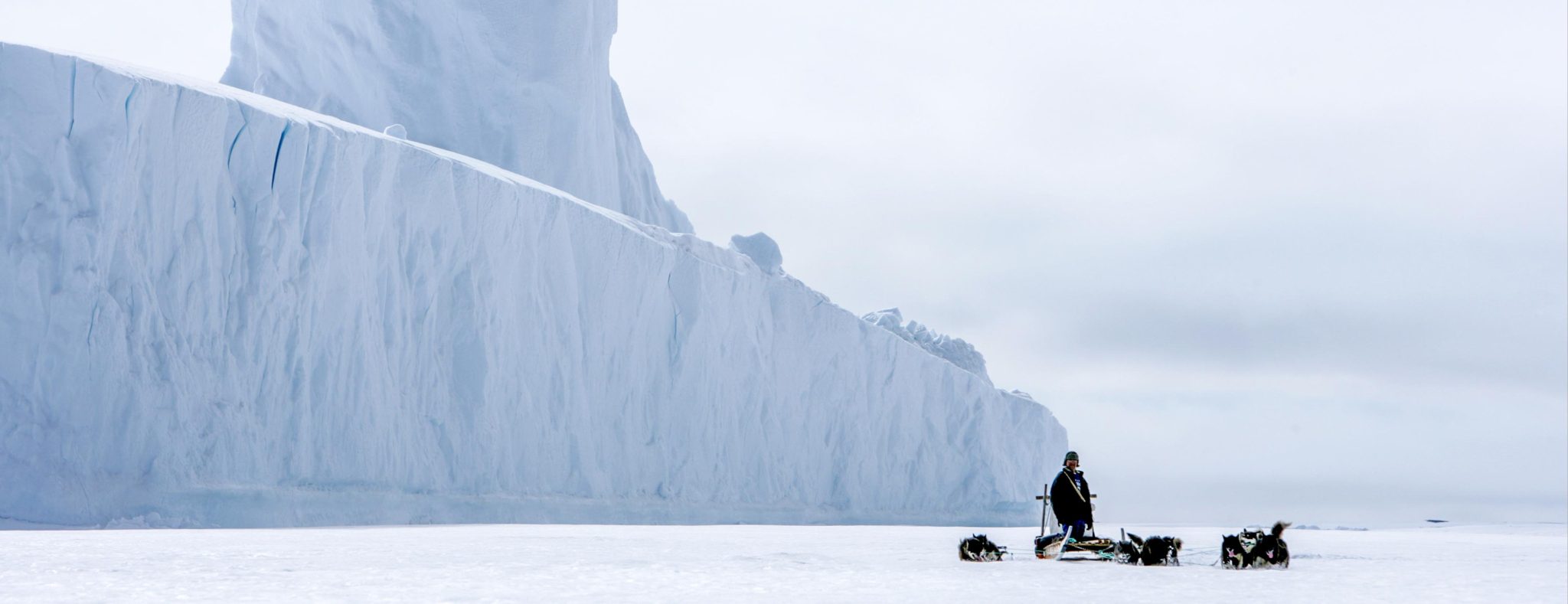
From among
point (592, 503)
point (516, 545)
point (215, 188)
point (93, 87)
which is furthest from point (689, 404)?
point (516, 545)

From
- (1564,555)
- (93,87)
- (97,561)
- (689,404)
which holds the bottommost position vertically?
(97,561)

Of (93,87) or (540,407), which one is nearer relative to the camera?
(93,87)

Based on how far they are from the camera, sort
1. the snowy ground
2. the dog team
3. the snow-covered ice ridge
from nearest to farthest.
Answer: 1. the snowy ground
2. the dog team
3. the snow-covered ice ridge

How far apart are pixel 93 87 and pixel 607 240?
7488 millimetres

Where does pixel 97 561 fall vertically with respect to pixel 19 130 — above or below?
below

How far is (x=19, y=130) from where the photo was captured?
12516 mm

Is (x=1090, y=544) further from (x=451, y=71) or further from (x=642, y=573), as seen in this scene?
(x=451, y=71)

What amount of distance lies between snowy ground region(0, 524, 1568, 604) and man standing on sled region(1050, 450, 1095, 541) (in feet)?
1.13

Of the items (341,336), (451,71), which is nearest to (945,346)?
(451,71)

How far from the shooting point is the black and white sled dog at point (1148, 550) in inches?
327

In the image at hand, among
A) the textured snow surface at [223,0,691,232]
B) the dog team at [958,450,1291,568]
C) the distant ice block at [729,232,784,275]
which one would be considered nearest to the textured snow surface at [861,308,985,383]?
the distant ice block at [729,232,784,275]

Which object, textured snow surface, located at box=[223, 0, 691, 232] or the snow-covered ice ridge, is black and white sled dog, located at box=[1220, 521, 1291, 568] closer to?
the snow-covered ice ridge

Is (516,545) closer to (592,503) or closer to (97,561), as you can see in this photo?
(97,561)

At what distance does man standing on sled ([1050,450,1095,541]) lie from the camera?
845cm
